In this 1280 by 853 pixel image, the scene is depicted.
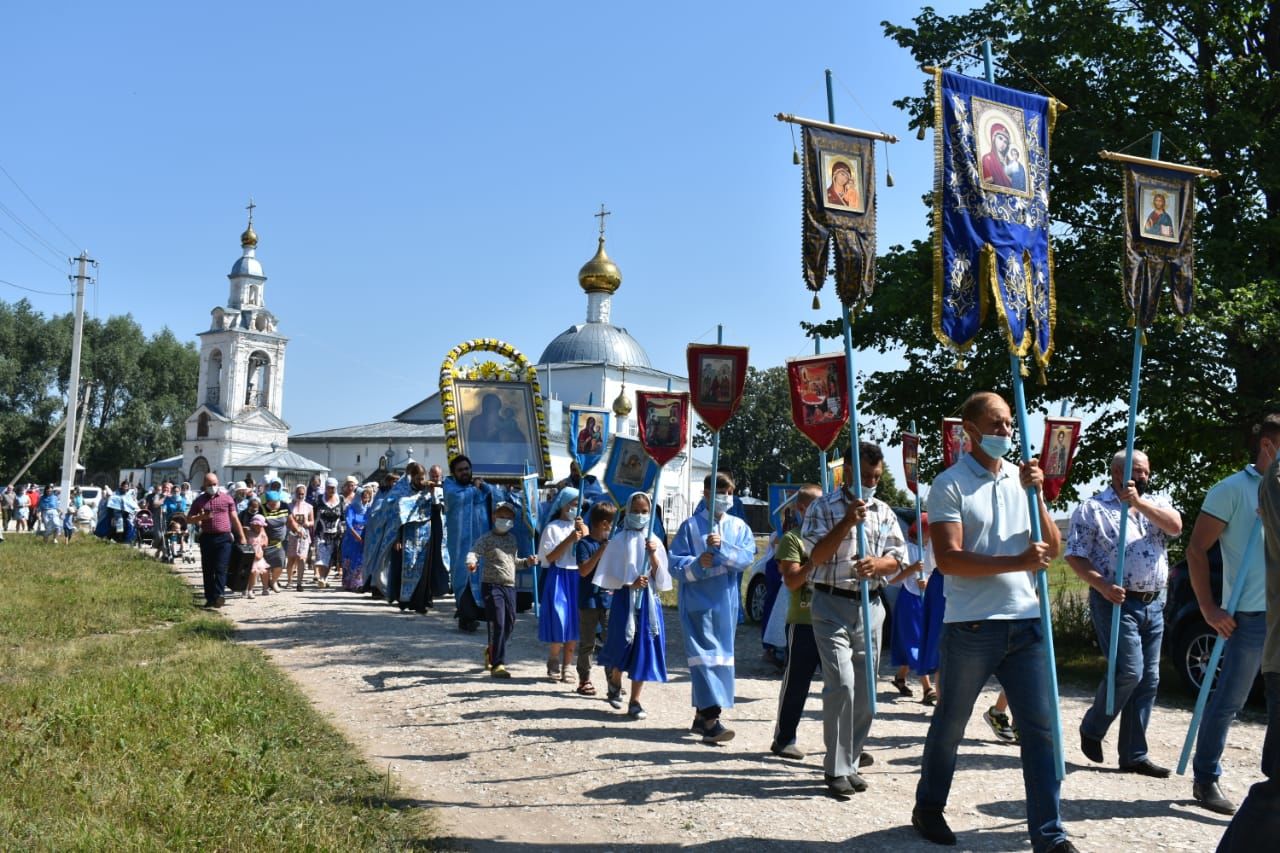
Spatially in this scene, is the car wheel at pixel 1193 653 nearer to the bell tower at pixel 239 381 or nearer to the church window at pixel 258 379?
the bell tower at pixel 239 381

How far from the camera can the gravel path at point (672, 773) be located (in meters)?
5.93

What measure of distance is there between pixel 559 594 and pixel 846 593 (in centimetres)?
485

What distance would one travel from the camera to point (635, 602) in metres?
9.40

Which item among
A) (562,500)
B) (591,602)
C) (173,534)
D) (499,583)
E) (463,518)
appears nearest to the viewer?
(591,602)

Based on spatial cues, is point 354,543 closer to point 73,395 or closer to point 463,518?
point 463,518

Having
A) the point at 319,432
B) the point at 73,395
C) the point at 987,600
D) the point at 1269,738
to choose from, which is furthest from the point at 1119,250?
the point at 319,432

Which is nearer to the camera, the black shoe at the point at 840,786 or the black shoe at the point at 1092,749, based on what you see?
the black shoe at the point at 840,786

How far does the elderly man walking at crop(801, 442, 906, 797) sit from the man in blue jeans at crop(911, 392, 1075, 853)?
861 mm

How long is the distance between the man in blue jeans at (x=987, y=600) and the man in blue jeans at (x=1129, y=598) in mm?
1882

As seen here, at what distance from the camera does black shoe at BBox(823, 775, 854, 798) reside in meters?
6.59

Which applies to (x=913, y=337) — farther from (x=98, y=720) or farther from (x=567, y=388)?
(x=567, y=388)

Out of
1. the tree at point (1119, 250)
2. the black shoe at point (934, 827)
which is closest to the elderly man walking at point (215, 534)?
the tree at point (1119, 250)

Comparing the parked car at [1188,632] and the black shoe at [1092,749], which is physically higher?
the parked car at [1188,632]

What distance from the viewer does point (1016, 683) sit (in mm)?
5445
